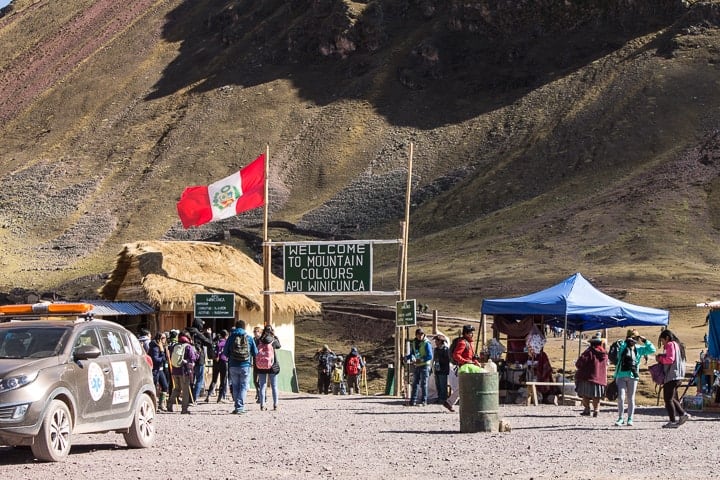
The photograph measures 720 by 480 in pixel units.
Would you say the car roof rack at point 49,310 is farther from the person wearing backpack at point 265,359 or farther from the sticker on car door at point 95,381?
the person wearing backpack at point 265,359

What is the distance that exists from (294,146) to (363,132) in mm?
5095

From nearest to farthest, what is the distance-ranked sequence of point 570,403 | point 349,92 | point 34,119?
point 570,403, point 349,92, point 34,119

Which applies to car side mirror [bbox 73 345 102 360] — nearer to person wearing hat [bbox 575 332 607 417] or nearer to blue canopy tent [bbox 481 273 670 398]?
person wearing hat [bbox 575 332 607 417]

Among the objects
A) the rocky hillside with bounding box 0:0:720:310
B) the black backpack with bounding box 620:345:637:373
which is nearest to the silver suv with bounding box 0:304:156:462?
the black backpack with bounding box 620:345:637:373

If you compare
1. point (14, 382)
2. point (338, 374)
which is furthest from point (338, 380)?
point (14, 382)

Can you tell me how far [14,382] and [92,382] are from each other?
1.14 metres

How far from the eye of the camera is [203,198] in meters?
32.3

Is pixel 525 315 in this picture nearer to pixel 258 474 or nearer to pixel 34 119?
pixel 258 474

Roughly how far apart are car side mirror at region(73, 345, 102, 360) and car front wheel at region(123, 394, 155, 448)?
4.82ft

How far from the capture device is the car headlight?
1262 cm

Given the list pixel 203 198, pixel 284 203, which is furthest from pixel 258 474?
pixel 284 203

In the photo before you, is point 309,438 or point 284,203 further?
point 284,203

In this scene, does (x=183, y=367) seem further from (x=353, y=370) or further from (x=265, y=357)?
(x=353, y=370)

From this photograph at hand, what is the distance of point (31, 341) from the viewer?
13.8m
